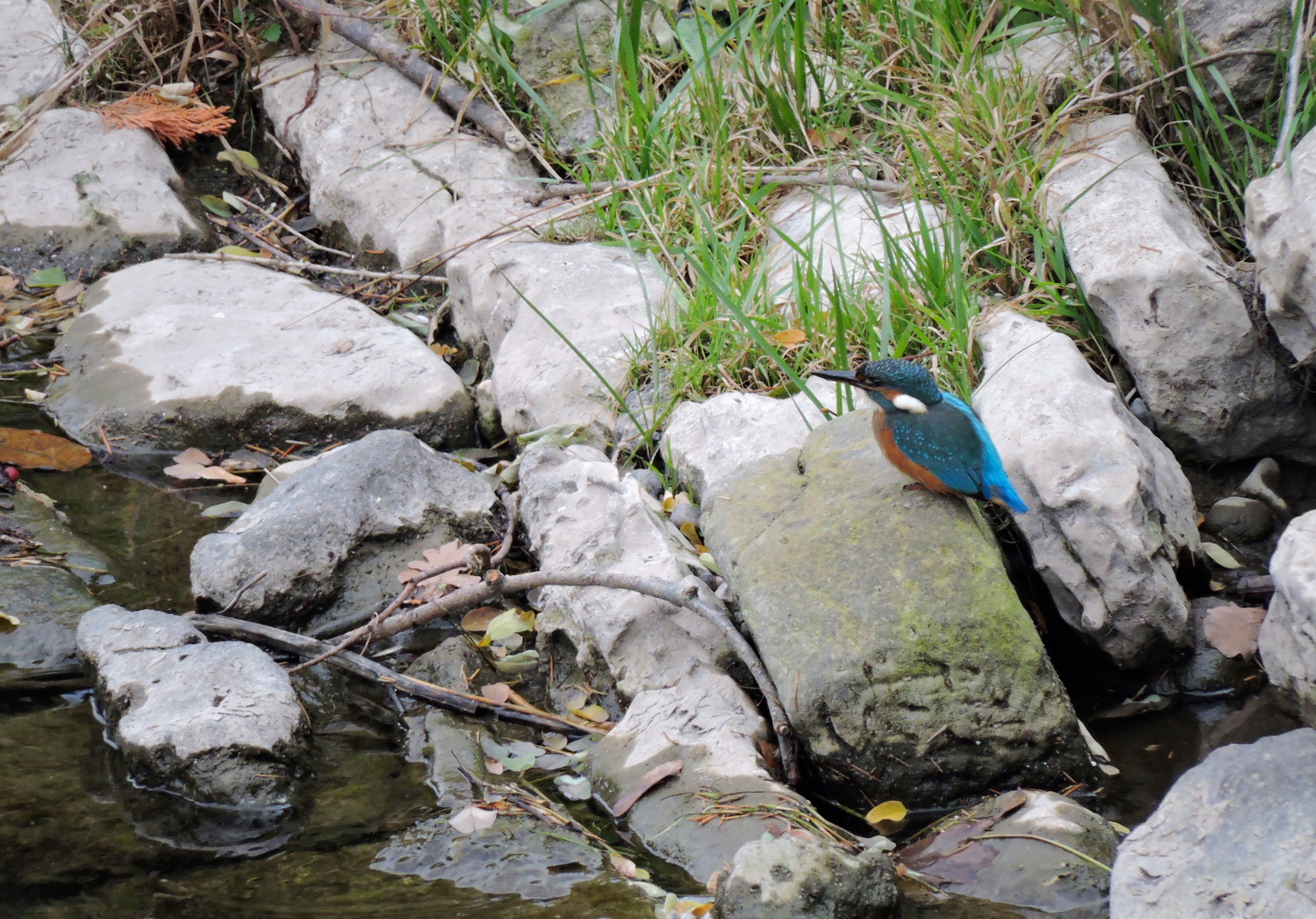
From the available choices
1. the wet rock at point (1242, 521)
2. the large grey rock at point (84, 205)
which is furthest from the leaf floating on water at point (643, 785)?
the large grey rock at point (84, 205)

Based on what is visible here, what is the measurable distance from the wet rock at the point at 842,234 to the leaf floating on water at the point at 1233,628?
138cm

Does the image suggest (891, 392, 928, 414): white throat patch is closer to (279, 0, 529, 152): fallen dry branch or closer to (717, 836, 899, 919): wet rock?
(717, 836, 899, 919): wet rock

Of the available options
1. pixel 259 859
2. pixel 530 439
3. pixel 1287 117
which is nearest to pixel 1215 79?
pixel 1287 117

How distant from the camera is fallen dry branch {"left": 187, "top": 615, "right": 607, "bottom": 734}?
9.10 feet

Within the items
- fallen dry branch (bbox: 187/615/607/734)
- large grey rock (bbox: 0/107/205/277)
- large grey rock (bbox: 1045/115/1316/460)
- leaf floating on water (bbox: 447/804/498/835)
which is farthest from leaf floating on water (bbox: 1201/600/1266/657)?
large grey rock (bbox: 0/107/205/277)

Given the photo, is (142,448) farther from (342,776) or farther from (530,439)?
(342,776)

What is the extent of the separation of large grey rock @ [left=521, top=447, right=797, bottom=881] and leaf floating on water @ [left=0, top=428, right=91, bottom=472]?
1.63 metres

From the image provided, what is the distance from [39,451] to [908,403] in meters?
2.92

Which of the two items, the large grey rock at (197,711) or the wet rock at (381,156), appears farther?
the wet rock at (381,156)

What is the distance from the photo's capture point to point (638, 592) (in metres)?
2.79

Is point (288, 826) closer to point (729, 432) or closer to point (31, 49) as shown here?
point (729, 432)

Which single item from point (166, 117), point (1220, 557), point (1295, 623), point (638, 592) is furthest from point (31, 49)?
point (1295, 623)

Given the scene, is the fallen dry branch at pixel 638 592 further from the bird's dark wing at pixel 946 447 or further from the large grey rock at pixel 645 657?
the bird's dark wing at pixel 946 447

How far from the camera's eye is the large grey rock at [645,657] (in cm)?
237
